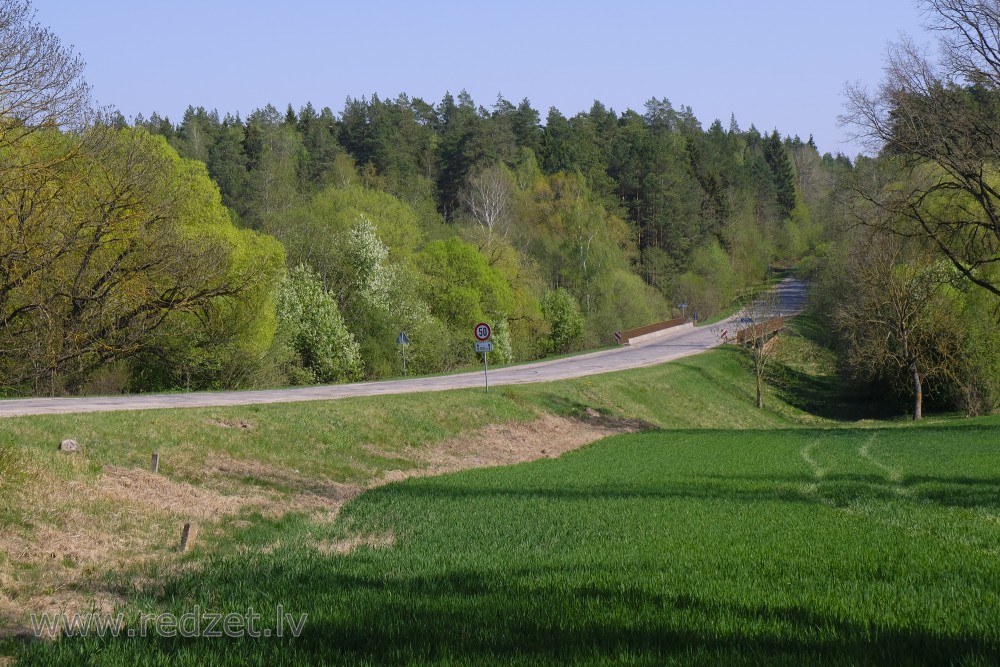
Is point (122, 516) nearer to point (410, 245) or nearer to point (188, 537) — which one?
point (188, 537)

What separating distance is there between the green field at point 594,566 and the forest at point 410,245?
1139cm

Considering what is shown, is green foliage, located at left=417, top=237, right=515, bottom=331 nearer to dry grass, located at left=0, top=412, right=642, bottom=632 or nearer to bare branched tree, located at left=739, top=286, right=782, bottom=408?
bare branched tree, located at left=739, top=286, right=782, bottom=408

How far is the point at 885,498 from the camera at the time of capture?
17391 millimetres

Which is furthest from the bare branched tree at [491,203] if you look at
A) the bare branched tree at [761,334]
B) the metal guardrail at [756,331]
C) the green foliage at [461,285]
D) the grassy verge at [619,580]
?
the grassy verge at [619,580]

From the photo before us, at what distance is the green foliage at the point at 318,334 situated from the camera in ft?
187

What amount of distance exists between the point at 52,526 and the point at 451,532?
5.75m

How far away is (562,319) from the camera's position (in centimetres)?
8519

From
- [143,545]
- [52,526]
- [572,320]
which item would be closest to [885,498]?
[143,545]

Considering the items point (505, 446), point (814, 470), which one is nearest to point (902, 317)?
point (505, 446)

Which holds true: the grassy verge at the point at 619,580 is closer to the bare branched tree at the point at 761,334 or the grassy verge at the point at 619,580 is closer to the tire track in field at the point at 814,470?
the tire track in field at the point at 814,470

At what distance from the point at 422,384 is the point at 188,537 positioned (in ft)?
91.4

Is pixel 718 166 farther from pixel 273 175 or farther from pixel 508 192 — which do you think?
pixel 273 175

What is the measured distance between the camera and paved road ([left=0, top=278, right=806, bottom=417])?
→ 24.3 m

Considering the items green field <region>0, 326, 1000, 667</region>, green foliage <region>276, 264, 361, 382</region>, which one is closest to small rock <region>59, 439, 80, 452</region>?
green field <region>0, 326, 1000, 667</region>
